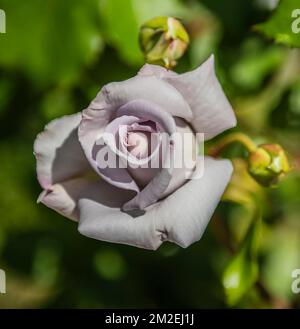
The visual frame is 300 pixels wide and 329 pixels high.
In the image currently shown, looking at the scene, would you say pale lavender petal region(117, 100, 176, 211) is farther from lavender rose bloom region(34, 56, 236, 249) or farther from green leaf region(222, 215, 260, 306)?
green leaf region(222, 215, 260, 306)

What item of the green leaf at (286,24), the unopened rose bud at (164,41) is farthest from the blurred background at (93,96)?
the unopened rose bud at (164,41)

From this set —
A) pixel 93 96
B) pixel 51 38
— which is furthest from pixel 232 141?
pixel 51 38

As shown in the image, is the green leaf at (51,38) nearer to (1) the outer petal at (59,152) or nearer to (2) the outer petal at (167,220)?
(1) the outer petal at (59,152)

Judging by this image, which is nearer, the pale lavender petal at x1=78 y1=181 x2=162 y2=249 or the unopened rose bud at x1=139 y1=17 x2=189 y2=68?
the pale lavender petal at x1=78 y1=181 x2=162 y2=249

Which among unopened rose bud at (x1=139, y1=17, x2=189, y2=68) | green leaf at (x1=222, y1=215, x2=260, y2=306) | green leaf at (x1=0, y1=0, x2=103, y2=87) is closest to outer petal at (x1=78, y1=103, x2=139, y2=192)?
unopened rose bud at (x1=139, y1=17, x2=189, y2=68)
